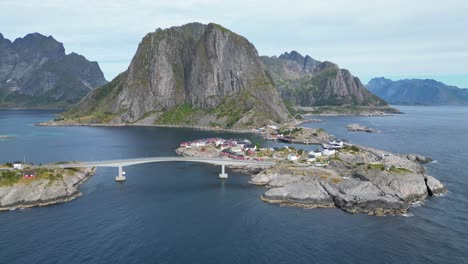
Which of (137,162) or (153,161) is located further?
(153,161)

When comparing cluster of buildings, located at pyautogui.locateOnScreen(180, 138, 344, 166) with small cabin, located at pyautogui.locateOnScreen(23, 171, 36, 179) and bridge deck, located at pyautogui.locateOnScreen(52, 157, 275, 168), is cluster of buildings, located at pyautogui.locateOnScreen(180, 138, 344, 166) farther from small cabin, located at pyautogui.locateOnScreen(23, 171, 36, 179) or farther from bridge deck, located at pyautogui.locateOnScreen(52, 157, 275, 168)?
small cabin, located at pyautogui.locateOnScreen(23, 171, 36, 179)

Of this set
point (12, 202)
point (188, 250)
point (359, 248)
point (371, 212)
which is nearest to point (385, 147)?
point (371, 212)

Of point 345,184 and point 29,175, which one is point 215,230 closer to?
point 345,184

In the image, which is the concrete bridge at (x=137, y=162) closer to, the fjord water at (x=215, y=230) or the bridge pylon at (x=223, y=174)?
the bridge pylon at (x=223, y=174)

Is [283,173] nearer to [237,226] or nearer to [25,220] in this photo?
[237,226]

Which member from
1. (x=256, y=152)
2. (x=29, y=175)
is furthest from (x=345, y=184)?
(x=29, y=175)

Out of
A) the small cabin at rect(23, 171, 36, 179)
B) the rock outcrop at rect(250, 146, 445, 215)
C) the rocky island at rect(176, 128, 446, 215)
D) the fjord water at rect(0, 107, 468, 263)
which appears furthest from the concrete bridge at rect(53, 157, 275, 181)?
the rock outcrop at rect(250, 146, 445, 215)

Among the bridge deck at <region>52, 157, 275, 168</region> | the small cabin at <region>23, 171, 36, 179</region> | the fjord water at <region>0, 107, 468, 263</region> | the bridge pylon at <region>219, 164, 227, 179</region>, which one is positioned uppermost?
the bridge deck at <region>52, 157, 275, 168</region>

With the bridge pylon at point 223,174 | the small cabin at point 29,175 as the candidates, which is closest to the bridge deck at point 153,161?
the bridge pylon at point 223,174
